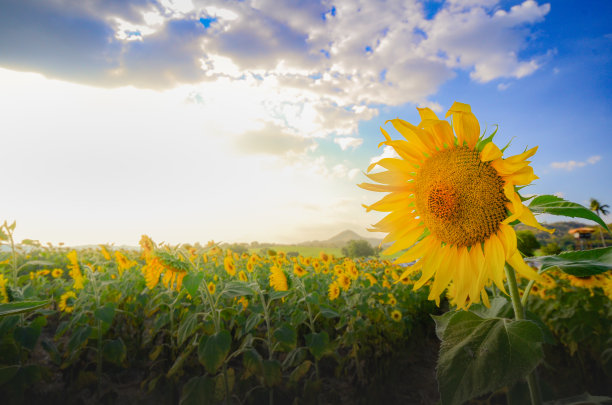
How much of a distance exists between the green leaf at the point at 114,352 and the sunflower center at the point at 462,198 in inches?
114

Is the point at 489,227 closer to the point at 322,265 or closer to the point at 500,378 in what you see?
the point at 500,378

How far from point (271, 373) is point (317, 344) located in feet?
1.62

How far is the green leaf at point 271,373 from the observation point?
242 cm

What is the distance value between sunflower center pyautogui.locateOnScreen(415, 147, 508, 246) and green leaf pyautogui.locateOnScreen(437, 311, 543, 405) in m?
0.29

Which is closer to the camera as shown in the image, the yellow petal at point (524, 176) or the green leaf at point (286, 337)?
the yellow petal at point (524, 176)

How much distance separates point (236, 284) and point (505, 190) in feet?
6.72

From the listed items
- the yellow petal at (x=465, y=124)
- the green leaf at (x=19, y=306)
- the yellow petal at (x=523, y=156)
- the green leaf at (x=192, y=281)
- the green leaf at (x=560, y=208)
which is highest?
the yellow petal at (x=465, y=124)

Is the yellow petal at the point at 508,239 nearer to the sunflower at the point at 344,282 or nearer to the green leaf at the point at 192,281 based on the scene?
the green leaf at the point at 192,281

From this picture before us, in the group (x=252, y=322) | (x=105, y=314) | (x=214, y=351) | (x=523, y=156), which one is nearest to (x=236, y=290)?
(x=214, y=351)

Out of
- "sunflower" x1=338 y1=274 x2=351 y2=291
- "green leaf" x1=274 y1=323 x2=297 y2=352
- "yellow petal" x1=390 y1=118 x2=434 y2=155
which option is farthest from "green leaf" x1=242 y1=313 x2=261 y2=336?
"yellow petal" x1=390 y1=118 x2=434 y2=155

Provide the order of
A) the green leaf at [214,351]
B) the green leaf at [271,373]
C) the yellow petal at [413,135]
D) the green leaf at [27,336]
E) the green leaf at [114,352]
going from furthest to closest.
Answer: the green leaf at [114,352]
the green leaf at [27,336]
the green leaf at [271,373]
the green leaf at [214,351]
the yellow petal at [413,135]

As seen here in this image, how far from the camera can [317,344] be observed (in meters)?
2.79

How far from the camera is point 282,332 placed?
2793 mm

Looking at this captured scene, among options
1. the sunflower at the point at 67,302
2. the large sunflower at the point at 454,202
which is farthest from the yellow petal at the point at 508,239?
the sunflower at the point at 67,302
